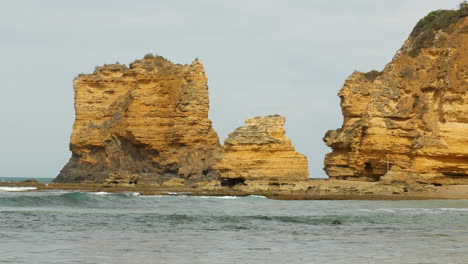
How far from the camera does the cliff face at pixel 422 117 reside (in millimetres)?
47156

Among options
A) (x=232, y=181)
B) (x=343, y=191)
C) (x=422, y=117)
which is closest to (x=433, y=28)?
(x=422, y=117)

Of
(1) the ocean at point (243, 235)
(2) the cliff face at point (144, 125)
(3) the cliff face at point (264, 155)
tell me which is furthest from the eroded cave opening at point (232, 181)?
(2) the cliff face at point (144, 125)

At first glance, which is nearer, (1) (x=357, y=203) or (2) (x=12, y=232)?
(2) (x=12, y=232)

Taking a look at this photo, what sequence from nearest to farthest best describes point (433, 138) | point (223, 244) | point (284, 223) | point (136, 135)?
point (223, 244) < point (284, 223) < point (433, 138) < point (136, 135)

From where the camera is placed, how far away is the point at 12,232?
22.2 m

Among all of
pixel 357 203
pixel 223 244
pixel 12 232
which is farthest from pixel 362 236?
pixel 357 203

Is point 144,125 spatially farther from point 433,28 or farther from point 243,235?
point 243,235

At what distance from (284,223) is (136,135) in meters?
46.1

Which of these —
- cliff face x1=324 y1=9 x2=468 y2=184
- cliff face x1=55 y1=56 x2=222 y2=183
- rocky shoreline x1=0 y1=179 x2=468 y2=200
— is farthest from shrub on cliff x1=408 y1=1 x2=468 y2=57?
cliff face x1=55 y1=56 x2=222 y2=183

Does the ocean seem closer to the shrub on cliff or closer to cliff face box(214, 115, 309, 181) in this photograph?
cliff face box(214, 115, 309, 181)

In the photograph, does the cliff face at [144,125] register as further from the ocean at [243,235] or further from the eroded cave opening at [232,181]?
the ocean at [243,235]

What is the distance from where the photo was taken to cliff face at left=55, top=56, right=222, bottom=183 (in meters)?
72.2

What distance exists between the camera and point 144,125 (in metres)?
72.7

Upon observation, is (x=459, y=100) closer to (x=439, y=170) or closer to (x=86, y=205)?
(x=439, y=170)
